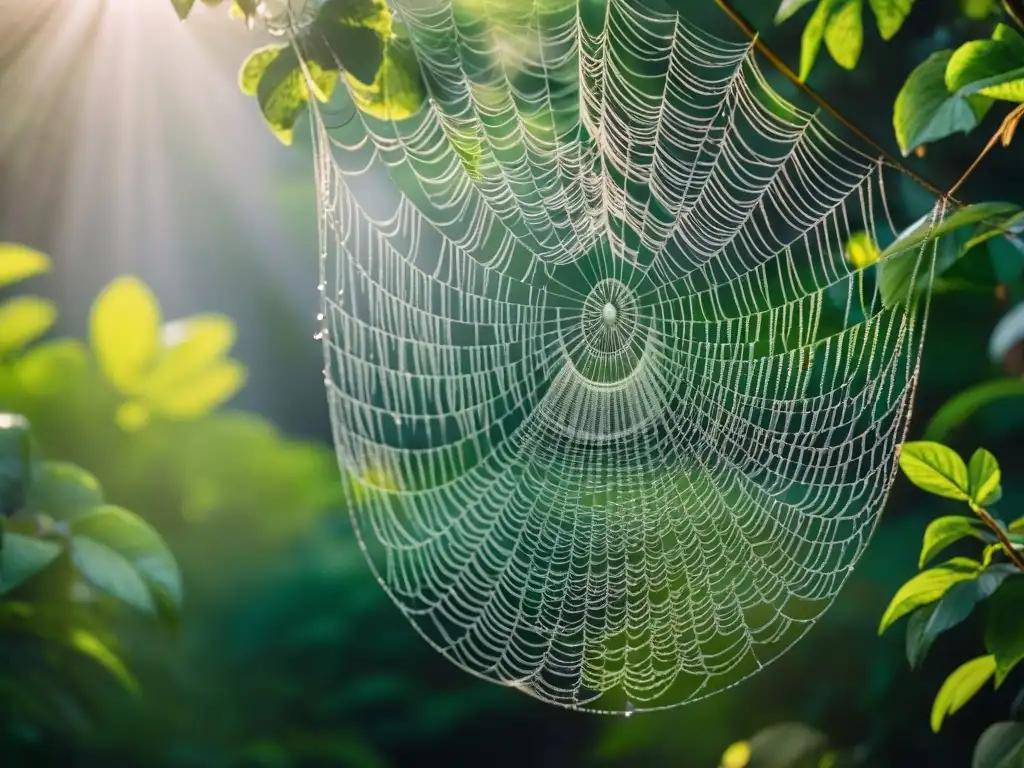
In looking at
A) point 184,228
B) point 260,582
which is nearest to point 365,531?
point 260,582

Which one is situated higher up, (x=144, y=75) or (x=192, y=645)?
(x=144, y=75)

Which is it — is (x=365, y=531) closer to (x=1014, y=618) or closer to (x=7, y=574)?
(x=7, y=574)

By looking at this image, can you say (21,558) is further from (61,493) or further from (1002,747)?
(1002,747)

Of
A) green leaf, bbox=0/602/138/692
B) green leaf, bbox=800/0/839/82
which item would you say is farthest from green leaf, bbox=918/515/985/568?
green leaf, bbox=0/602/138/692

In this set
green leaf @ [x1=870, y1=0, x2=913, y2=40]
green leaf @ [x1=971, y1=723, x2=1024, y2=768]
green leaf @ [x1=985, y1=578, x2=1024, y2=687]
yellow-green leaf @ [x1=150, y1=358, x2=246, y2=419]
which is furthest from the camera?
yellow-green leaf @ [x1=150, y1=358, x2=246, y2=419]

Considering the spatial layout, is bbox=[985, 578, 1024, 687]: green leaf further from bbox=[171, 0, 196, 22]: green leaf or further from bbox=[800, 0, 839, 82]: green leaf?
bbox=[171, 0, 196, 22]: green leaf

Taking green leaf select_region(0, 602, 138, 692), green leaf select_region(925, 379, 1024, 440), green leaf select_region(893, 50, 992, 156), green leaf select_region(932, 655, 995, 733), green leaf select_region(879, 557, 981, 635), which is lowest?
green leaf select_region(932, 655, 995, 733)

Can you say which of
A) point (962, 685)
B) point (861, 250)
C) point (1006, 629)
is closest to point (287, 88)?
point (861, 250)
